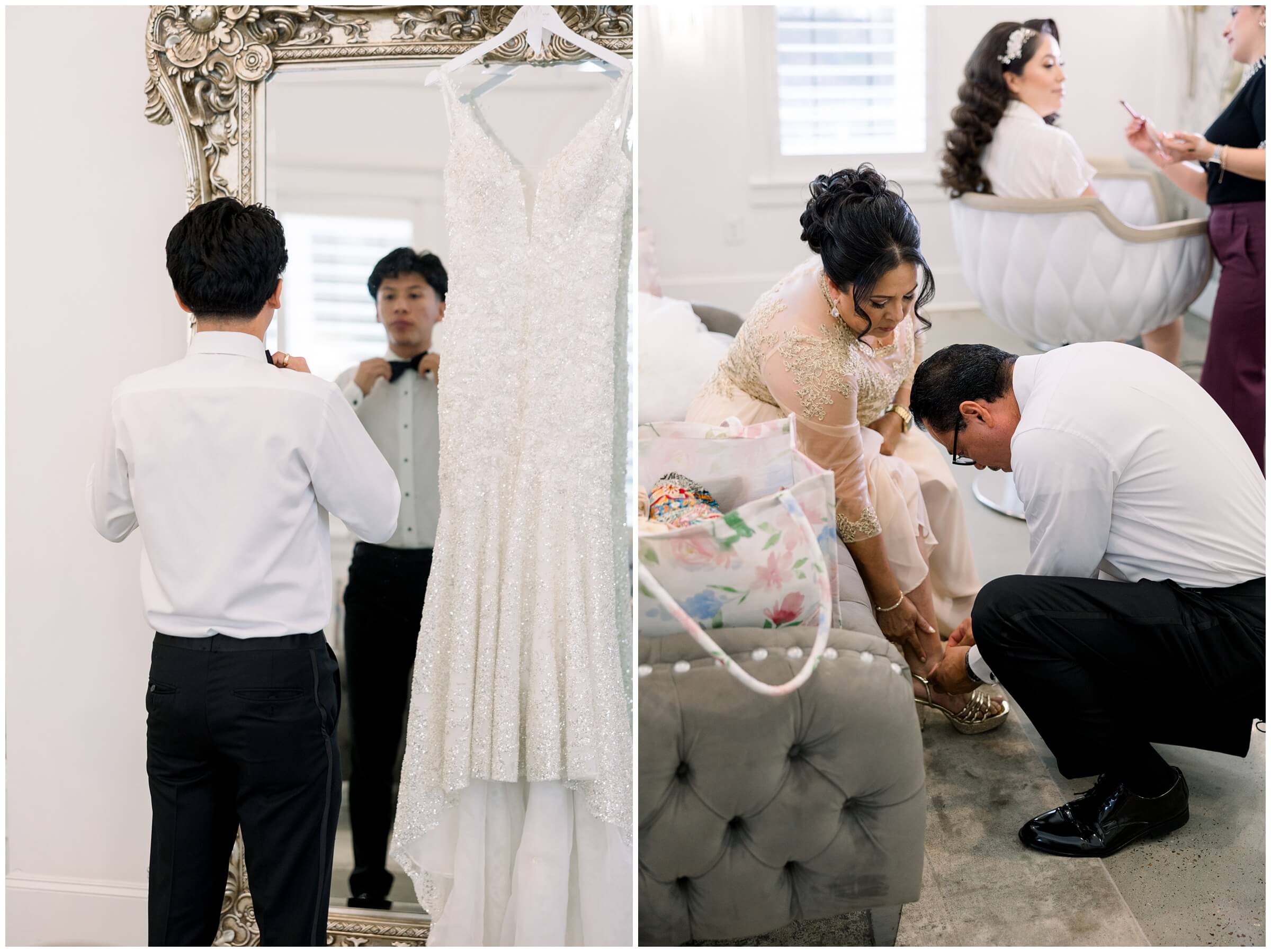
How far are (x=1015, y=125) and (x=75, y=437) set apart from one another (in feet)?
6.01

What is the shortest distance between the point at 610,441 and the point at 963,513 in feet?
2.37

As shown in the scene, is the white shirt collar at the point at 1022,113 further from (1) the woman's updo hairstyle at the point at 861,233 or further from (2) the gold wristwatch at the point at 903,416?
(2) the gold wristwatch at the point at 903,416

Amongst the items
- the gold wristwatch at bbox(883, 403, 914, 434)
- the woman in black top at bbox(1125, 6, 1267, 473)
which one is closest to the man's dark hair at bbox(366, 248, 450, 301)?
the gold wristwatch at bbox(883, 403, 914, 434)

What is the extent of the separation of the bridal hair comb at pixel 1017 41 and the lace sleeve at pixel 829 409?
646mm

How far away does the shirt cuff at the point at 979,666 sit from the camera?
1.75 m

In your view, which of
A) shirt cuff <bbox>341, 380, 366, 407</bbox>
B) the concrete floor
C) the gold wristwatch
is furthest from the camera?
the gold wristwatch

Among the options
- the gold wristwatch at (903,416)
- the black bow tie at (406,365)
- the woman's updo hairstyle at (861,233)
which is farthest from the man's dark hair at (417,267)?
the gold wristwatch at (903,416)

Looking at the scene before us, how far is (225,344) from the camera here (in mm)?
1384

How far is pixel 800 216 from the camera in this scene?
64.1 inches

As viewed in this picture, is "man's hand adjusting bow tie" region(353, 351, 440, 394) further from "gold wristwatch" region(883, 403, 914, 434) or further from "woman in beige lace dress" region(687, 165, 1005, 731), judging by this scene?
"gold wristwatch" region(883, 403, 914, 434)

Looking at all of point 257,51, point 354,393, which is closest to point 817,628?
point 354,393

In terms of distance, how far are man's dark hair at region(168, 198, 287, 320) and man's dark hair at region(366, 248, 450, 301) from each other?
28 centimetres

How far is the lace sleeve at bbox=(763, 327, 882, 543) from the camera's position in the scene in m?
1.62

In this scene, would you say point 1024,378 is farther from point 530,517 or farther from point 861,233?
point 530,517
